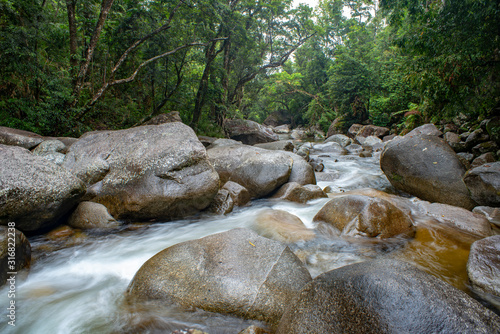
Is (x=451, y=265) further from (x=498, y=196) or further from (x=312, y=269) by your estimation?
(x=498, y=196)

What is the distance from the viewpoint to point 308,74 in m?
34.6

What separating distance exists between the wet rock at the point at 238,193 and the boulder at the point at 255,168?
419mm

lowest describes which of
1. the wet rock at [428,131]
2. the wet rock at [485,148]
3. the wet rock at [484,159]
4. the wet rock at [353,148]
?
the wet rock at [353,148]

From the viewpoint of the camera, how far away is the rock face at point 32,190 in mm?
3480

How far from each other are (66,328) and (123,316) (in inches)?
21.0

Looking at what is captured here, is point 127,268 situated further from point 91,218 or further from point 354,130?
point 354,130

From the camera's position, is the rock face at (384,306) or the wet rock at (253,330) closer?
the rock face at (384,306)

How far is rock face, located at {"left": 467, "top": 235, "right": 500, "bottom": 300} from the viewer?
2.76 m

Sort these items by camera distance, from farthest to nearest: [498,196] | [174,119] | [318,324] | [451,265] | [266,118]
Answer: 1. [266,118]
2. [174,119]
3. [498,196]
4. [451,265]
5. [318,324]

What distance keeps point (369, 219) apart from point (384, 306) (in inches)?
105

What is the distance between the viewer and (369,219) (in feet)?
13.5

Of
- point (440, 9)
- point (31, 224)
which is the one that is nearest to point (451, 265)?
point (440, 9)

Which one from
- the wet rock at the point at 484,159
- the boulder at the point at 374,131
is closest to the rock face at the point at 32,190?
the wet rock at the point at 484,159

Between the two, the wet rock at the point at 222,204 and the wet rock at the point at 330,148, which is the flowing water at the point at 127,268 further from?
the wet rock at the point at 330,148
